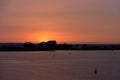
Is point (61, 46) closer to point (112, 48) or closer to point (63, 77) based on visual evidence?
point (112, 48)

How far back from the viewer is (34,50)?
606 ft

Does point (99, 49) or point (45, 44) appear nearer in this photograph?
point (45, 44)

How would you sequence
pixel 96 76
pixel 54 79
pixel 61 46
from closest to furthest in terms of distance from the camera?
pixel 54 79 < pixel 96 76 < pixel 61 46

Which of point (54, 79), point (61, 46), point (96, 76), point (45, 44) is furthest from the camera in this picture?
point (61, 46)

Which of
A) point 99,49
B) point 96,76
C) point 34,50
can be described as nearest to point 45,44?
point 34,50

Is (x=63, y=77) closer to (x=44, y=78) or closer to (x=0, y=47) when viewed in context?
(x=44, y=78)

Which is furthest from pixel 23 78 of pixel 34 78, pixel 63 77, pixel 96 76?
pixel 96 76

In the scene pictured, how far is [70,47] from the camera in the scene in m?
194

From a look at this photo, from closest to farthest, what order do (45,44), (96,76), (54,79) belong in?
(54,79) < (96,76) < (45,44)

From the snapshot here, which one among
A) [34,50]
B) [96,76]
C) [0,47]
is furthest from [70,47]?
[96,76]

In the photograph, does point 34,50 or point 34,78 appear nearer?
point 34,78

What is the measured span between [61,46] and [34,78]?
135010 mm

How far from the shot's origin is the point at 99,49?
195875mm

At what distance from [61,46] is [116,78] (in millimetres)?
135236
